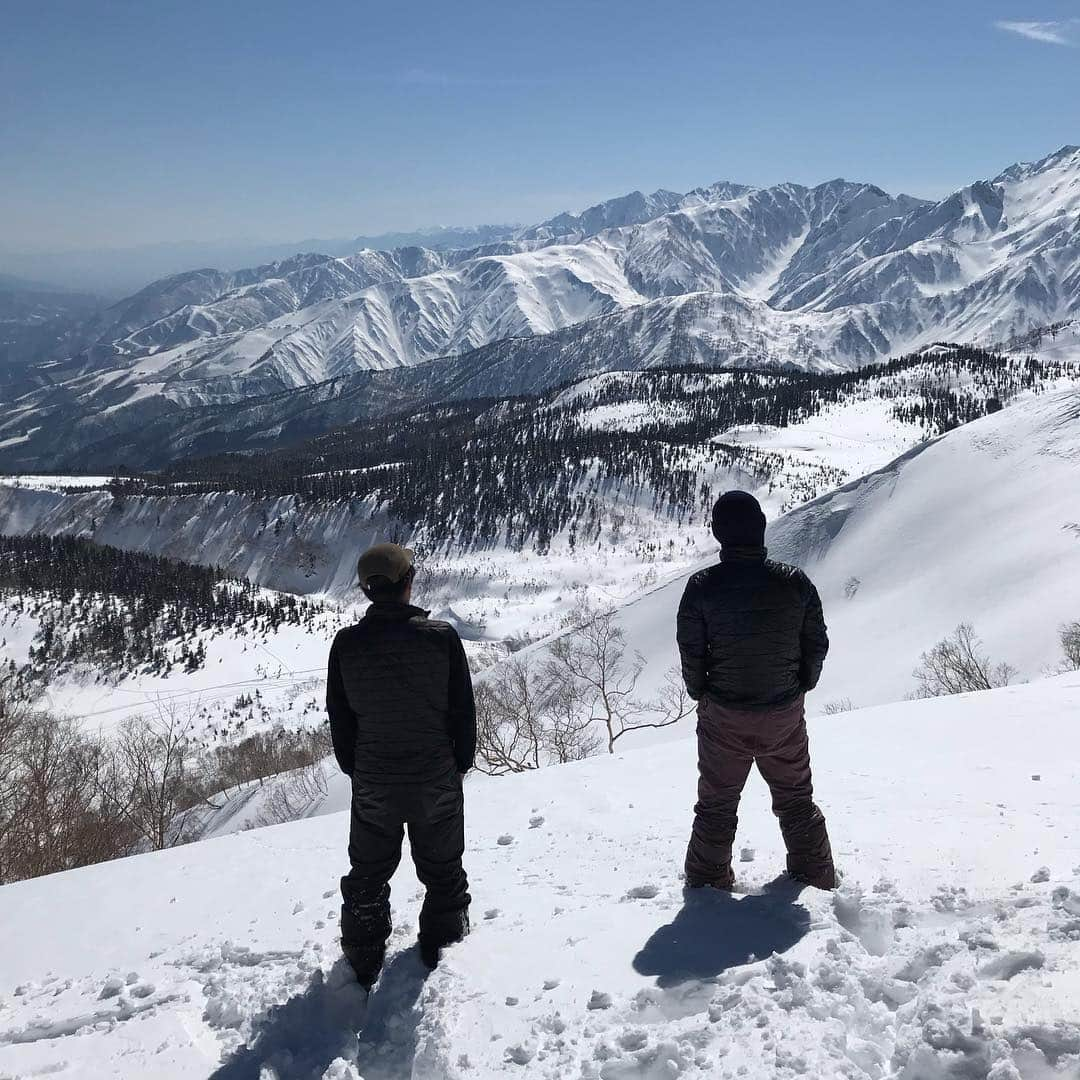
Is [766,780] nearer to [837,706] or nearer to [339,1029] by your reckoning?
[339,1029]

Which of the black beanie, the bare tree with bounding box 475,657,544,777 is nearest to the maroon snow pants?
the black beanie

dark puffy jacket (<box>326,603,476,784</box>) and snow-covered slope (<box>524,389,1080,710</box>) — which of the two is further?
snow-covered slope (<box>524,389,1080,710</box>)

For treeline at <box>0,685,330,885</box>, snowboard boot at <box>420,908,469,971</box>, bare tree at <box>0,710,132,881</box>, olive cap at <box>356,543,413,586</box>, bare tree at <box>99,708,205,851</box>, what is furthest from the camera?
bare tree at <box>99,708,205,851</box>

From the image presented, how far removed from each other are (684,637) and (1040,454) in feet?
214

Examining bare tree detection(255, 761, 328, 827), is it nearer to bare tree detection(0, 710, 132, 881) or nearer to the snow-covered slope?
bare tree detection(0, 710, 132, 881)

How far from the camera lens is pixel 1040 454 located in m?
56.6

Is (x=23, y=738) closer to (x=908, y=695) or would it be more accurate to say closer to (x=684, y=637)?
(x=684, y=637)

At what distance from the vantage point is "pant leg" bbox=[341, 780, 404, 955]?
212 inches

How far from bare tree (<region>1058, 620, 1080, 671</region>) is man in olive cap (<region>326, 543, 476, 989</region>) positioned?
99.8 feet

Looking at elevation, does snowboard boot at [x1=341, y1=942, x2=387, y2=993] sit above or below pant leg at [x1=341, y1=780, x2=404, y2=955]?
below

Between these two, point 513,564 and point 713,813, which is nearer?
point 713,813

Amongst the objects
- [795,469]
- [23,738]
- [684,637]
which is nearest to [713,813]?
[684,637]

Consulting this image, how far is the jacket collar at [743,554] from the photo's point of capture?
5.75 m

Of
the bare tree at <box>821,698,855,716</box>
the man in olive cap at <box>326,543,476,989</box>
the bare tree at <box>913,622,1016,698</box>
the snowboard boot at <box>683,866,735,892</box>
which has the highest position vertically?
the man in olive cap at <box>326,543,476,989</box>
